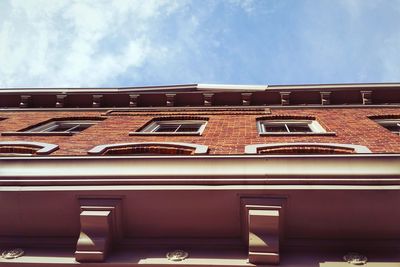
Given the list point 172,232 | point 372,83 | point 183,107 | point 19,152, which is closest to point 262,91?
point 183,107

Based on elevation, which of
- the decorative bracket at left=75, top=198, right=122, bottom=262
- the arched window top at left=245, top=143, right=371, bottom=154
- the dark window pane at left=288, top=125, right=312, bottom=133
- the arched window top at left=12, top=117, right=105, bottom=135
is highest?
the arched window top at left=12, top=117, right=105, bottom=135

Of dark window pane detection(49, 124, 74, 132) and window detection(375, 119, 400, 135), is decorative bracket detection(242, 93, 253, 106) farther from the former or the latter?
dark window pane detection(49, 124, 74, 132)

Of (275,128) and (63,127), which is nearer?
(275,128)

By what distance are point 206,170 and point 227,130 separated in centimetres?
438

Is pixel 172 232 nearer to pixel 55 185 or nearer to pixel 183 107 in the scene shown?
pixel 55 185

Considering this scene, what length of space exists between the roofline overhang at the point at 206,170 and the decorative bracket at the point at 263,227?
27 centimetres

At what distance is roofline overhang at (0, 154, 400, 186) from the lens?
423 centimetres

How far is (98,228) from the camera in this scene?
13.7ft

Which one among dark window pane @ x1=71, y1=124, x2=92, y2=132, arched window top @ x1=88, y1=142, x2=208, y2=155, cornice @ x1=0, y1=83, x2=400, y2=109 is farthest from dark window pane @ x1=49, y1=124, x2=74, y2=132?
arched window top @ x1=88, y1=142, x2=208, y2=155

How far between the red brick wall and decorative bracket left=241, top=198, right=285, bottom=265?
8.10 feet

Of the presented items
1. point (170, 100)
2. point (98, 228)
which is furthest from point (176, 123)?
point (98, 228)

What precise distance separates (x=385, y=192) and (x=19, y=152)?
7.24 metres

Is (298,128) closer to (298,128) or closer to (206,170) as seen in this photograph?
(298,128)

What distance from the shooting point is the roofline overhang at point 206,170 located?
4234 mm
